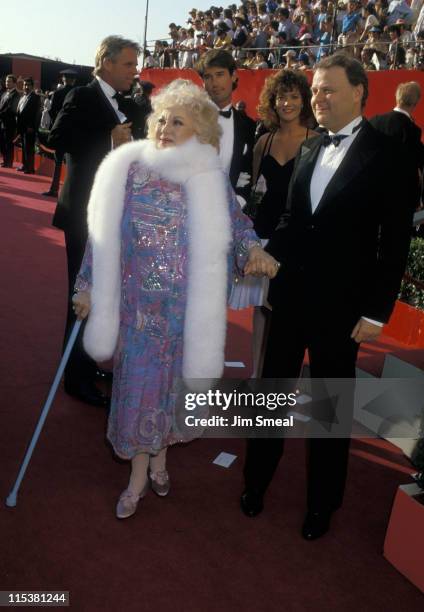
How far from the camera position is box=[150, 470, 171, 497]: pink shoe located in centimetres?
309

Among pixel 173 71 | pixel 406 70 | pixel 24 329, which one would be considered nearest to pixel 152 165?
pixel 24 329

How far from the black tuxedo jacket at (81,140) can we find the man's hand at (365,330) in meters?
1.81

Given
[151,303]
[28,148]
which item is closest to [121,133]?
[151,303]

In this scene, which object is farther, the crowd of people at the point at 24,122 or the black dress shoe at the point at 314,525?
the crowd of people at the point at 24,122

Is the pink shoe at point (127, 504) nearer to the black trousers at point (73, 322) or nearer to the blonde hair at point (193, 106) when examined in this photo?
the black trousers at point (73, 322)

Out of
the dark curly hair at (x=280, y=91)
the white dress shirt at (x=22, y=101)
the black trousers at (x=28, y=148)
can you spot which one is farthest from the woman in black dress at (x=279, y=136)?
the black trousers at (x=28, y=148)

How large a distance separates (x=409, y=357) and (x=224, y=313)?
1.64m

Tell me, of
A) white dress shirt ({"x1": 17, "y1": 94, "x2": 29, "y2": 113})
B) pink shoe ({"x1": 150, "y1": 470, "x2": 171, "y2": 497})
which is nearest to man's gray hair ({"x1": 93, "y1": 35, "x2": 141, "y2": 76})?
pink shoe ({"x1": 150, "y1": 470, "x2": 171, "y2": 497})

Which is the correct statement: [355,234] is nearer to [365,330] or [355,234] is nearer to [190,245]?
[365,330]

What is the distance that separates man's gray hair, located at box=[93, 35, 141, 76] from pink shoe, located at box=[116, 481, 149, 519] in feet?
7.83

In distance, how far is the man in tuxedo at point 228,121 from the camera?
153 inches

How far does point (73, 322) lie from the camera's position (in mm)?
3840

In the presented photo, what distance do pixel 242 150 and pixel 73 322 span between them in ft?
4.98

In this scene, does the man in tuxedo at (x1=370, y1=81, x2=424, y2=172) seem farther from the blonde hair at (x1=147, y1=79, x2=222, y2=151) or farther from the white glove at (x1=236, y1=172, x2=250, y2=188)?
the blonde hair at (x1=147, y1=79, x2=222, y2=151)
